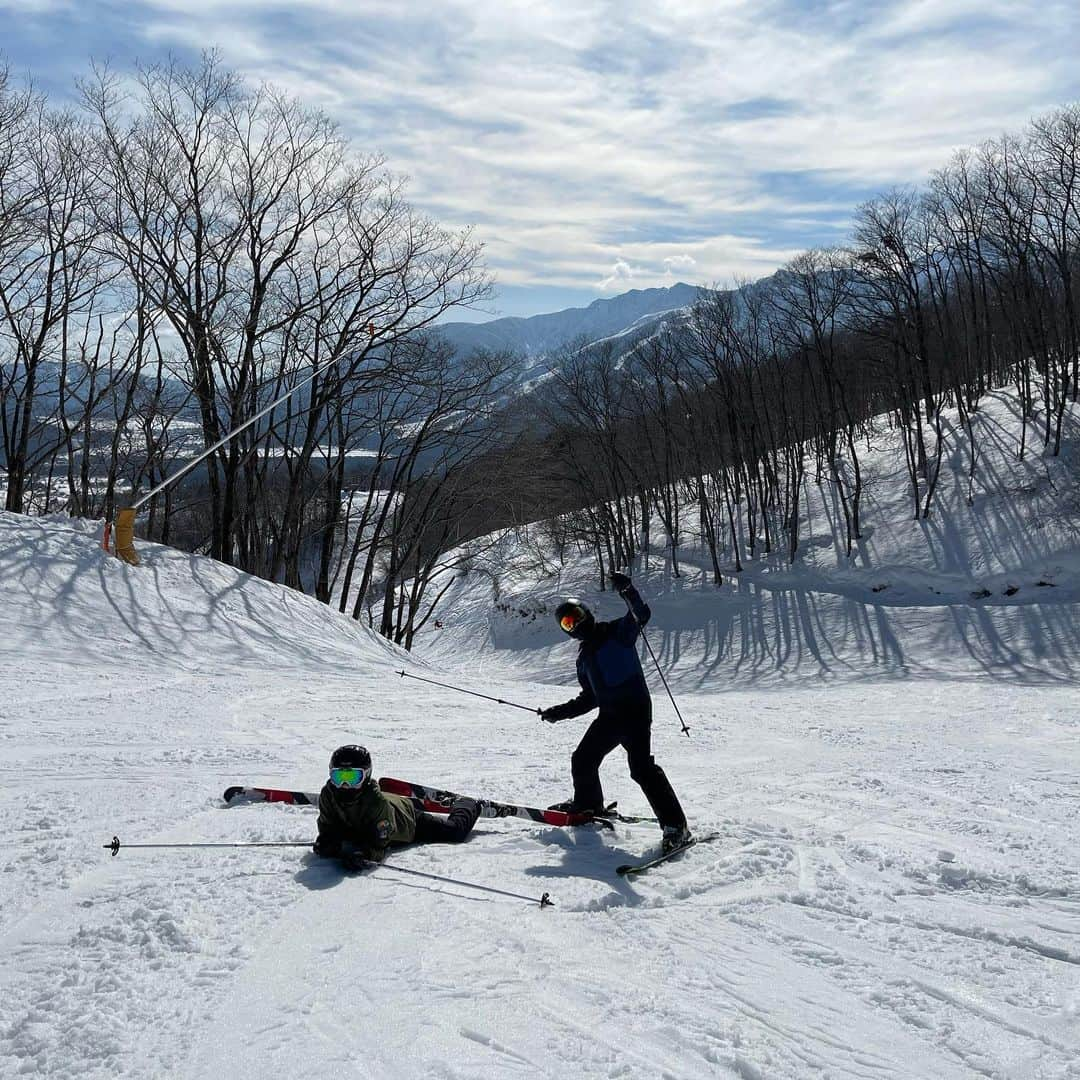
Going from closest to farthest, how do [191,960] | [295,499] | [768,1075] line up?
[768,1075] → [191,960] → [295,499]

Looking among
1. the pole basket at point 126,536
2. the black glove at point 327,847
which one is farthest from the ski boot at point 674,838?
the pole basket at point 126,536

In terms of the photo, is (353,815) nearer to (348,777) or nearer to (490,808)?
(348,777)

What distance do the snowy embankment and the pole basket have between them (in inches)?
155

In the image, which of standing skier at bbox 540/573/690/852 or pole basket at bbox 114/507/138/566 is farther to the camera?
pole basket at bbox 114/507/138/566

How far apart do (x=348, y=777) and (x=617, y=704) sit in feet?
6.12

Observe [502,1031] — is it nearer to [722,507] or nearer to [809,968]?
[809,968]

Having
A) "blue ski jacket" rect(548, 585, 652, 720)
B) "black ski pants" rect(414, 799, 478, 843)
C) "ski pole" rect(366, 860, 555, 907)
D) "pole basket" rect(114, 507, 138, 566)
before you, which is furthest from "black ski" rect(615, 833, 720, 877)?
"pole basket" rect(114, 507, 138, 566)

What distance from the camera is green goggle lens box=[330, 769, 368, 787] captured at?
5.40 meters

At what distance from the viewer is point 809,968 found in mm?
4086

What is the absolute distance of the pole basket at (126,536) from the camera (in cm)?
1712

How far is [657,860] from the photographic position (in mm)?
5566

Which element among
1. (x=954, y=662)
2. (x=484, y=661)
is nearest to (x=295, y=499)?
(x=484, y=661)

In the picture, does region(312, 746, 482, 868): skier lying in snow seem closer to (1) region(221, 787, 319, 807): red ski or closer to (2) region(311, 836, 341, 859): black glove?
(2) region(311, 836, 341, 859): black glove

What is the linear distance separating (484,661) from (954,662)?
20.2 metres
